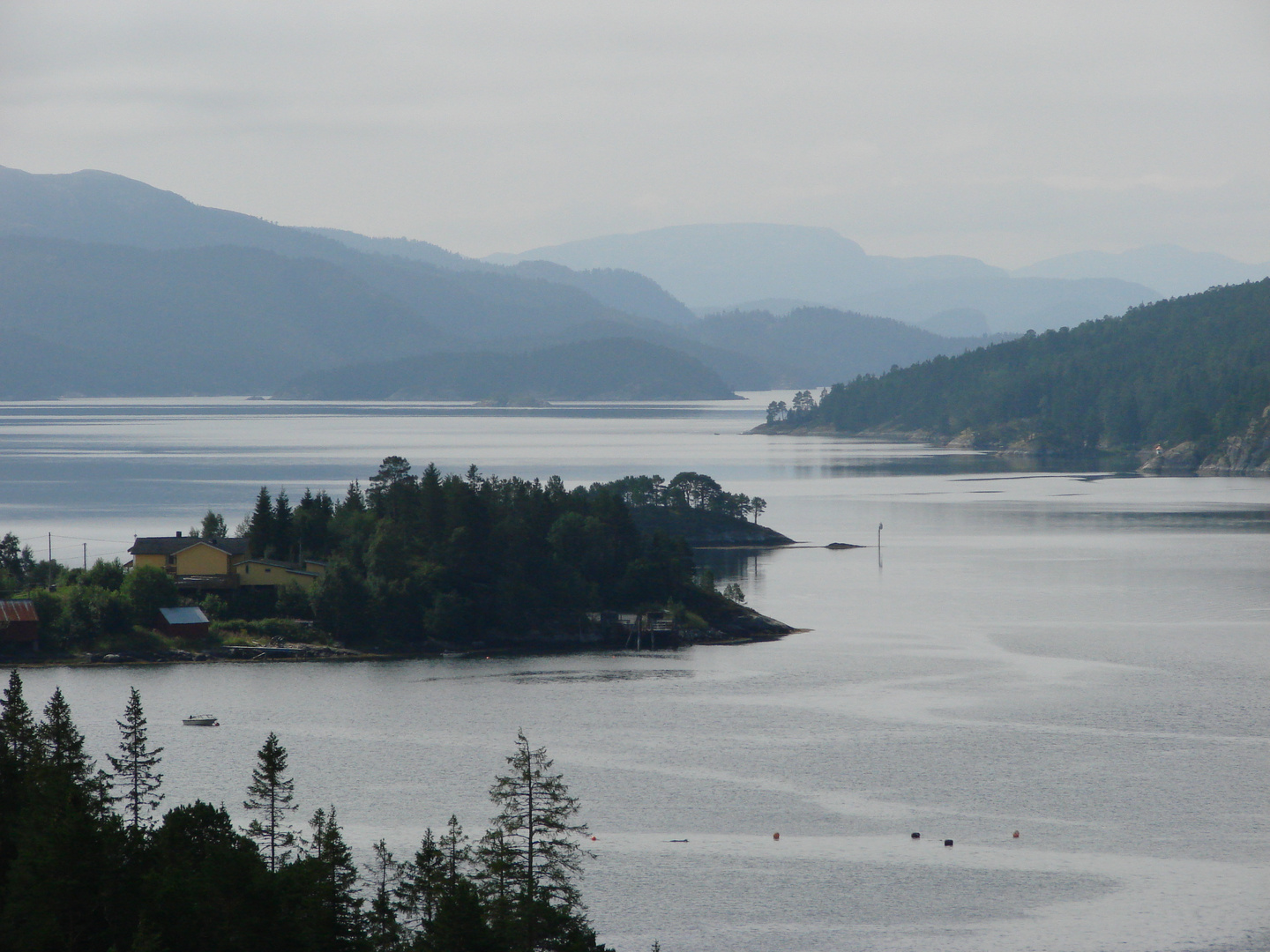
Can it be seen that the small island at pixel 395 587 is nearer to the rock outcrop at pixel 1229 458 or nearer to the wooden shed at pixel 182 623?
the wooden shed at pixel 182 623

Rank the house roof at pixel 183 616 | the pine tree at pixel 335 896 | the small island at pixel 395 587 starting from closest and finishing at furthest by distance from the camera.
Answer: the pine tree at pixel 335 896, the small island at pixel 395 587, the house roof at pixel 183 616

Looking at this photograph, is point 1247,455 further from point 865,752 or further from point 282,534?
point 865,752

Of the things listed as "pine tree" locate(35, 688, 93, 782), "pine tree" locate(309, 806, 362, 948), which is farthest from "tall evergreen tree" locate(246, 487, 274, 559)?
"pine tree" locate(309, 806, 362, 948)

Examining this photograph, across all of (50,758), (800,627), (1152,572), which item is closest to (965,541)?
(1152,572)

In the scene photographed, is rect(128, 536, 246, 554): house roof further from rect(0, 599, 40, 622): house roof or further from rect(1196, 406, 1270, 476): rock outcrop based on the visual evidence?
rect(1196, 406, 1270, 476): rock outcrop

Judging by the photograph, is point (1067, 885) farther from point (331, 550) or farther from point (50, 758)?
point (331, 550)

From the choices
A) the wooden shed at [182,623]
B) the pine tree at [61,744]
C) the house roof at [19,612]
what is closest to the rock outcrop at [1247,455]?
the wooden shed at [182,623]

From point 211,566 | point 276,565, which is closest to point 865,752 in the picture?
point 276,565
